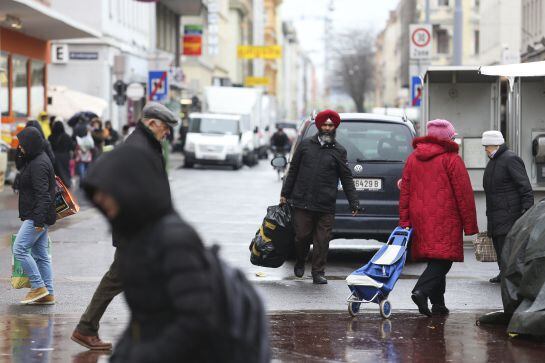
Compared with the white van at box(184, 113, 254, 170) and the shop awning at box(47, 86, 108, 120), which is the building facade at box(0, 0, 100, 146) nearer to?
the shop awning at box(47, 86, 108, 120)

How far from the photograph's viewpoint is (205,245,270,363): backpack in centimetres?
423

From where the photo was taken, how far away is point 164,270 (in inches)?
166

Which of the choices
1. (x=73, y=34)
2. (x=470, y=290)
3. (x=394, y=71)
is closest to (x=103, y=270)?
(x=470, y=290)

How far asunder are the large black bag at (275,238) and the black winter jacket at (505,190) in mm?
2219

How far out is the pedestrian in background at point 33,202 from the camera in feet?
36.6

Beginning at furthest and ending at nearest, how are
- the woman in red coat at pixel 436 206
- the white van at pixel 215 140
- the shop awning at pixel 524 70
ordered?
1. the white van at pixel 215 140
2. the shop awning at pixel 524 70
3. the woman in red coat at pixel 436 206

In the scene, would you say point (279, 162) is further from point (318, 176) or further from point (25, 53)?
point (25, 53)

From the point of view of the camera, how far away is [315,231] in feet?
43.5

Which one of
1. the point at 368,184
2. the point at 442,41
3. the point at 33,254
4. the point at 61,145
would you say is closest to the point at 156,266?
the point at 33,254

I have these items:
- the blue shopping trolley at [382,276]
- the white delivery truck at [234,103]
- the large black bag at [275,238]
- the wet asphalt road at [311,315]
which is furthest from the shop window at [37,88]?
the blue shopping trolley at [382,276]

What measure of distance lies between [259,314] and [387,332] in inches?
237

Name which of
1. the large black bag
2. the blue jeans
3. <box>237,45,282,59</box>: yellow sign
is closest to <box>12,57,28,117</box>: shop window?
the large black bag

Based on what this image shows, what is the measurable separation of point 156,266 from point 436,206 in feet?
22.3

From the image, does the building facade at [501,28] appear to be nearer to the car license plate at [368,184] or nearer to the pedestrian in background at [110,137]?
the pedestrian in background at [110,137]
